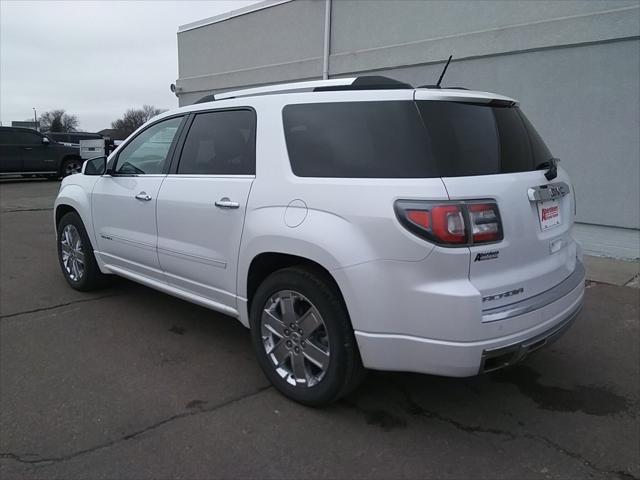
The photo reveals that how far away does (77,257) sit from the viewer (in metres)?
5.13

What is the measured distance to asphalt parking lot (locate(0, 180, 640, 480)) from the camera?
2.56 m

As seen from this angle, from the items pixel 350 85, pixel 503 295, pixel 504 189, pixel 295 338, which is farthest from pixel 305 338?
pixel 350 85

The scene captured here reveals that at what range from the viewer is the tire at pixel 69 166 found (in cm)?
1775

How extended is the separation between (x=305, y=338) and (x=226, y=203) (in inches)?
39.9

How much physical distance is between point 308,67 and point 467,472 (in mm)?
9666

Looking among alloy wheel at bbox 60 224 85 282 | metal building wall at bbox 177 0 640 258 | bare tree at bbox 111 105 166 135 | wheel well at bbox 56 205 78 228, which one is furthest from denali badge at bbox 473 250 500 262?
bare tree at bbox 111 105 166 135

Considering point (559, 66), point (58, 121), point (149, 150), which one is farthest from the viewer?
point (58, 121)

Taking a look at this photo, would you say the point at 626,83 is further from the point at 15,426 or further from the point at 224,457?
the point at 15,426

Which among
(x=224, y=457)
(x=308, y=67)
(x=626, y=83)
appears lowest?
(x=224, y=457)

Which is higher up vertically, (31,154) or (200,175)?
(200,175)

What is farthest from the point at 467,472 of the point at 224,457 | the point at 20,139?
the point at 20,139

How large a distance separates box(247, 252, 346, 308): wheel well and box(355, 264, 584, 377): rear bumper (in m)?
0.43

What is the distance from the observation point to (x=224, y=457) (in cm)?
261

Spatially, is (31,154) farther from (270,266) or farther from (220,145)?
(270,266)
